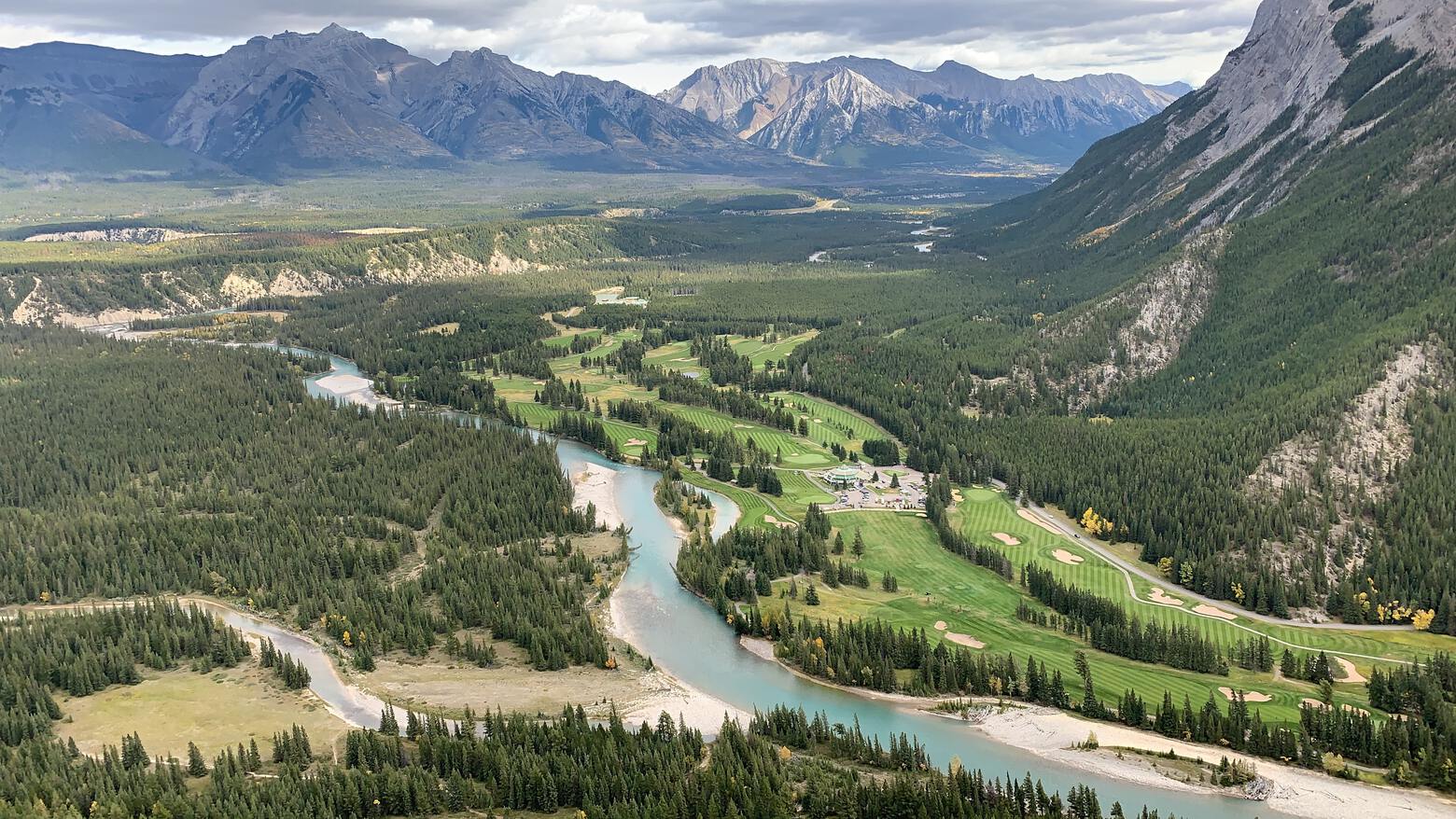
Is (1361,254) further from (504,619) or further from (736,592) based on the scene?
(504,619)

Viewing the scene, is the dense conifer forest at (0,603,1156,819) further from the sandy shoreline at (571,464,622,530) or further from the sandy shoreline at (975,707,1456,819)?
the sandy shoreline at (571,464,622,530)

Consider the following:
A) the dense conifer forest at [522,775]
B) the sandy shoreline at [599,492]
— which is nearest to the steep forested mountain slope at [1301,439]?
the sandy shoreline at [599,492]

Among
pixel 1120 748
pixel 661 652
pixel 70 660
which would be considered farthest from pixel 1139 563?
pixel 70 660

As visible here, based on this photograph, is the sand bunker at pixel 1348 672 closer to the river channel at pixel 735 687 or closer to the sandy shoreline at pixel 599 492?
the river channel at pixel 735 687

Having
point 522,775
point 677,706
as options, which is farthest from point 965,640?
point 522,775

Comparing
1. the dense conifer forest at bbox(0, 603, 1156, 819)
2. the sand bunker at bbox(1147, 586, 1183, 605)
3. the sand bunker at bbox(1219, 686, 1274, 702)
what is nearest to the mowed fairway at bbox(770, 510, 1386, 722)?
the sand bunker at bbox(1219, 686, 1274, 702)

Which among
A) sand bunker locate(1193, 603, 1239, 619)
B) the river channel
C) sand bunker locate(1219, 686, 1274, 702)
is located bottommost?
the river channel

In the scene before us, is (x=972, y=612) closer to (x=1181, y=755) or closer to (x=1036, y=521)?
(x=1036, y=521)
